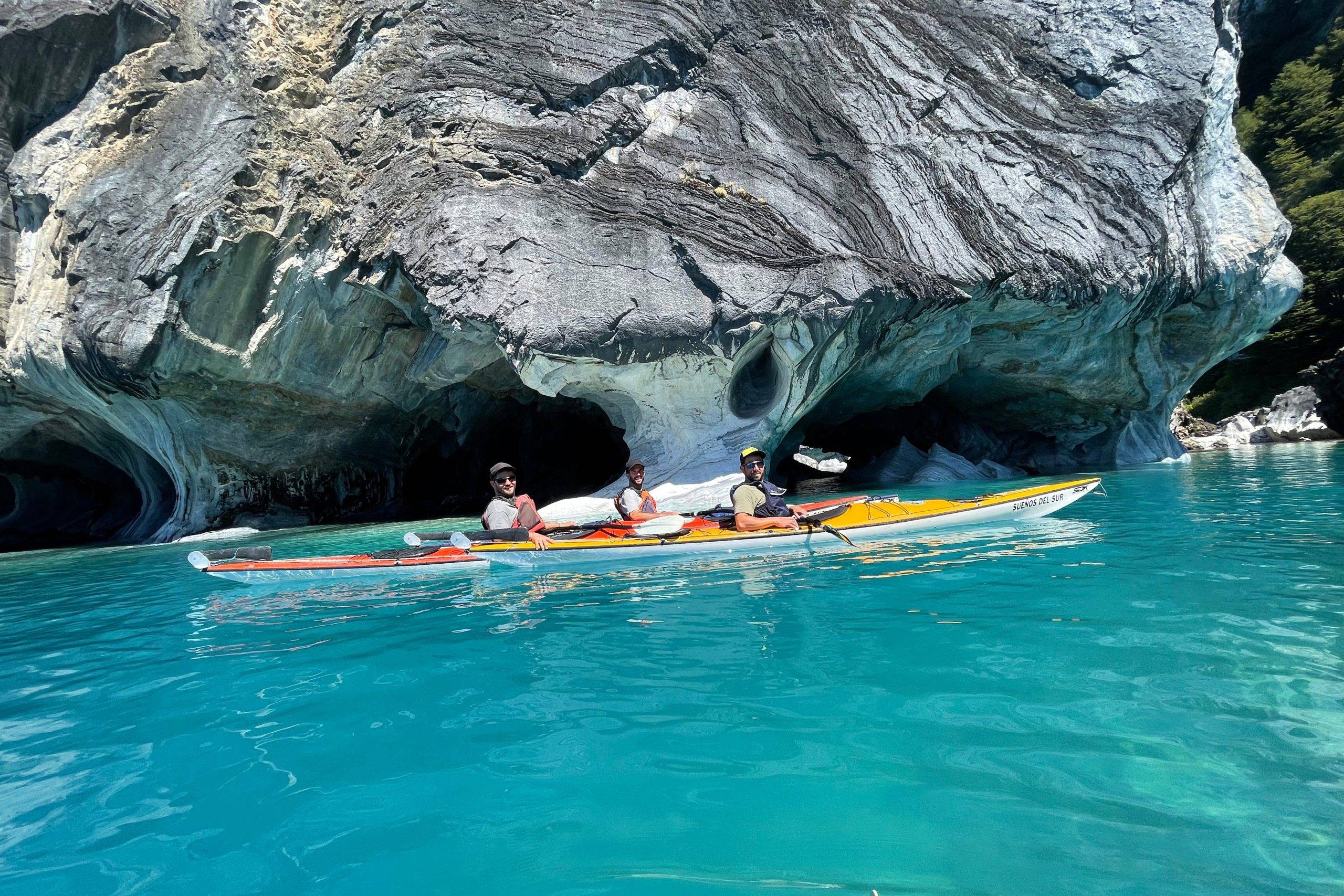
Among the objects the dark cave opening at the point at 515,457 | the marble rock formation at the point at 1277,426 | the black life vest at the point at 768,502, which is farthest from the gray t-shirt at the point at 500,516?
the marble rock formation at the point at 1277,426

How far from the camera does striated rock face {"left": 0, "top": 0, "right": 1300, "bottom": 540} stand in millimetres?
14656

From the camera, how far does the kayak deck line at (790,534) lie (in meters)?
8.60

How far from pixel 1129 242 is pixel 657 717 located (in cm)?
1664

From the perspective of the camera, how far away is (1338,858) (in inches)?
87.5

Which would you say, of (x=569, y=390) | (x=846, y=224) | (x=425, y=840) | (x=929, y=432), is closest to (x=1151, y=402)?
(x=929, y=432)

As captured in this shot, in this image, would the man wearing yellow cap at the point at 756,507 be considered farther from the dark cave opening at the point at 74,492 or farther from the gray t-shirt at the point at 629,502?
the dark cave opening at the point at 74,492

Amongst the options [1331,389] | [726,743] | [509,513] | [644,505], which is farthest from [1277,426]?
[726,743]

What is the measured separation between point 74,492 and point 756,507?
2469 cm

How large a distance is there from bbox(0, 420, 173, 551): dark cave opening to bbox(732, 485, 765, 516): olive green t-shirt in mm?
17039

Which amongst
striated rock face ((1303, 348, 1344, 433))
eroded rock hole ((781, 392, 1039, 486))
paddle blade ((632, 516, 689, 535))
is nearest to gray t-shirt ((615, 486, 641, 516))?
paddle blade ((632, 516, 689, 535))

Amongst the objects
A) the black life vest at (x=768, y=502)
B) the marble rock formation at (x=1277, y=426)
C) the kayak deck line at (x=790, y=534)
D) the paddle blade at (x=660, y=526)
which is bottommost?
the kayak deck line at (x=790, y=534)

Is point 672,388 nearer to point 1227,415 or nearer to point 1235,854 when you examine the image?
point 1235,854

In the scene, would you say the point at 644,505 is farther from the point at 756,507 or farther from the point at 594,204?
the point at 594,204

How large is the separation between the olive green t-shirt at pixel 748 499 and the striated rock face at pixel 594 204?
236 inches
